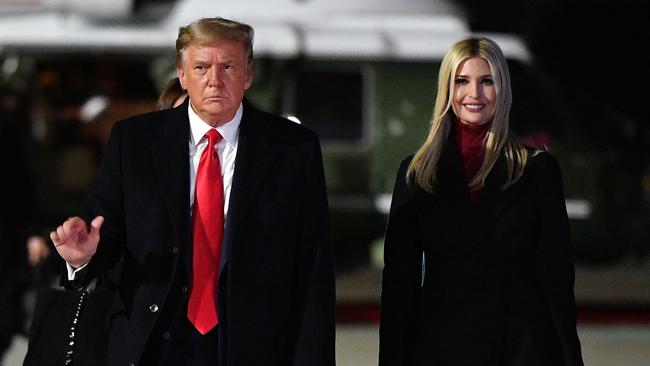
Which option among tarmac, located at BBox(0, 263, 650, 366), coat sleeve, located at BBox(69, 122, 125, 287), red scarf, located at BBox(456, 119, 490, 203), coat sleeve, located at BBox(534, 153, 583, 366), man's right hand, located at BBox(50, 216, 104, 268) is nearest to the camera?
man's right hand, located at BBox(50, 216, 104, 268)

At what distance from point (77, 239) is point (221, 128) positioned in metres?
0.43

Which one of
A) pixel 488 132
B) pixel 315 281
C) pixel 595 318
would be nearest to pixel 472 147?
pixel 488 132

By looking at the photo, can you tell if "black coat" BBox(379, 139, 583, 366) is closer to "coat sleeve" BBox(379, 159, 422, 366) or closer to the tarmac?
"coat sleeve" BBox(379, 159, 422, 366)

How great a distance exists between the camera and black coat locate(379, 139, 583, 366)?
3248 millimetres

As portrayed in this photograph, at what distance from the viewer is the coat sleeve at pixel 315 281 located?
9.52ft

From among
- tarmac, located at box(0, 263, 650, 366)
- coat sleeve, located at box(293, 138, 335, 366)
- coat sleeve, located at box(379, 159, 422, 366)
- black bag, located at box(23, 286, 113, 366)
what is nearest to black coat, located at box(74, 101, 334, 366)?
coat sleeve, located at box(293, 138, 335, 366)

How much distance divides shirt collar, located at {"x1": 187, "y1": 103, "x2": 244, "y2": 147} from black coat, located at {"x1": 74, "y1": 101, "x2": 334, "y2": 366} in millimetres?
17

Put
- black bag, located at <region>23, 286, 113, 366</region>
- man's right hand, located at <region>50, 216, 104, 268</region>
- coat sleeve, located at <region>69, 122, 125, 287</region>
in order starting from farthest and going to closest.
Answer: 1. black bag, located at <region>23, 286, 113, 366</region>
2. coat sleeve, located at <region>69, 122, 125, 287</region>
3. man's right hand, located at <region>50, 216, 104, 268</region>

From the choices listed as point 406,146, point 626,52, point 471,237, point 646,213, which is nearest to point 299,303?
point 471,237

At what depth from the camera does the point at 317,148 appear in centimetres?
302

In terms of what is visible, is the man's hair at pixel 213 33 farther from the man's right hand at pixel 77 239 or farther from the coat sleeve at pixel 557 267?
the coat sleeve at pixel 557 267

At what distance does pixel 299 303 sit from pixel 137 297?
0.37 metres

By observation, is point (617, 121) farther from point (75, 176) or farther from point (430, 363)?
point (430, 363)

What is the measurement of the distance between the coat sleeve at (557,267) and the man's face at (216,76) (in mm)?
883
